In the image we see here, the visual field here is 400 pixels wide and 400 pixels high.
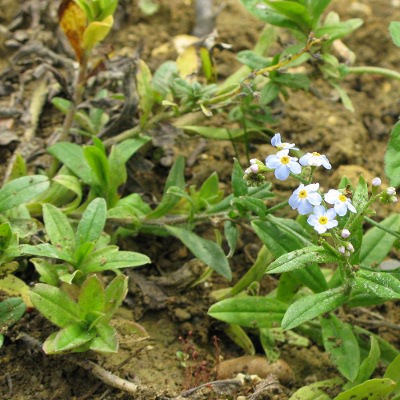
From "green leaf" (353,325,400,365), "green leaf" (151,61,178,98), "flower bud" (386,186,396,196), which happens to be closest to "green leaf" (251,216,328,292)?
"green leaf" (353,325,400,365)

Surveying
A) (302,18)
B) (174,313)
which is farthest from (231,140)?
(174,313)

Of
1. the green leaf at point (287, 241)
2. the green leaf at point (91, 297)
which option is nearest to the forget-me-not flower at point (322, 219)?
the green leaf at point (287, 241)

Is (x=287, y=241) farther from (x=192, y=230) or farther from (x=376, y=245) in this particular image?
(x=192, y=230)

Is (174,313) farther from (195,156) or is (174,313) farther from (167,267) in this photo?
(195,156)

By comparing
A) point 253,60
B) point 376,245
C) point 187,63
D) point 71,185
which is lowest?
point 376,245

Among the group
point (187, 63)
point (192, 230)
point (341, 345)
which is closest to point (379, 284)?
point (341, 345)

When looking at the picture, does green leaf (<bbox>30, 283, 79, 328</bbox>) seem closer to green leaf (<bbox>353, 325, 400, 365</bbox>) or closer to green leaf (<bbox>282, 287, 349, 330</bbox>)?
green leaf (<bbox>282, 287, 349, 330</bbox>)

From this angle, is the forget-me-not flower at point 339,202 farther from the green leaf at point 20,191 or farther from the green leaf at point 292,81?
the green leaf at point 20,191
